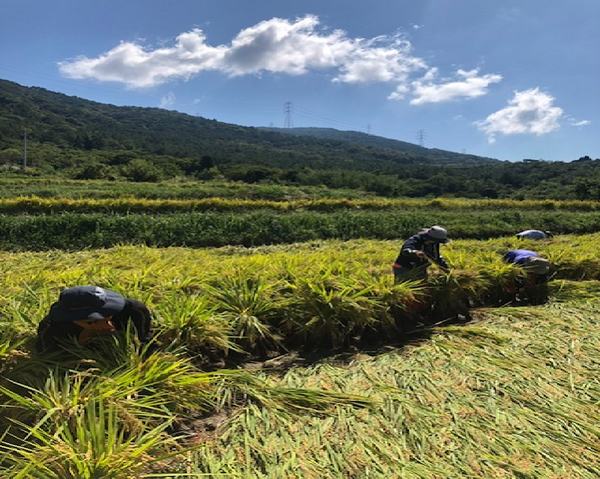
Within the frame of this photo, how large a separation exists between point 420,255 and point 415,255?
0.38ft

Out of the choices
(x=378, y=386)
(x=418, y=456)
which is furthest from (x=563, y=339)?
(x=418, y=456)

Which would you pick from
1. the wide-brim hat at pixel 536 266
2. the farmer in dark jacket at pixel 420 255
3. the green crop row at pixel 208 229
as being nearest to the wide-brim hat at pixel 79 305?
the farmer in dark jacket at pixel 420 255

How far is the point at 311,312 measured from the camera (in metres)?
3.50

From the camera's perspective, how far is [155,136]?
108375mm

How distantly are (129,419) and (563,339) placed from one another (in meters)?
3.72

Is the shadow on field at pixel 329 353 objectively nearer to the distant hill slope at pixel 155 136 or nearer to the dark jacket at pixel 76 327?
the dark jacket at pixel 76 327

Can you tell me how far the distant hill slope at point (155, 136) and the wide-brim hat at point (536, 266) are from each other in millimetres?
65266

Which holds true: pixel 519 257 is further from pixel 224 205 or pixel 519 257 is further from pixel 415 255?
pixel 224 205

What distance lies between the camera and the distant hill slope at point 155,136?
247 ft

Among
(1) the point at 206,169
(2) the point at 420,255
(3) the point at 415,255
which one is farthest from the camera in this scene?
(1) the point at 206,169

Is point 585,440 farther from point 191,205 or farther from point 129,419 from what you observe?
point 191,205

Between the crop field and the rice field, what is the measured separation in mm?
11

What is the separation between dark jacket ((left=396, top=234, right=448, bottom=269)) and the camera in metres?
4.43


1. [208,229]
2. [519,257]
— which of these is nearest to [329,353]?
[519,257]
